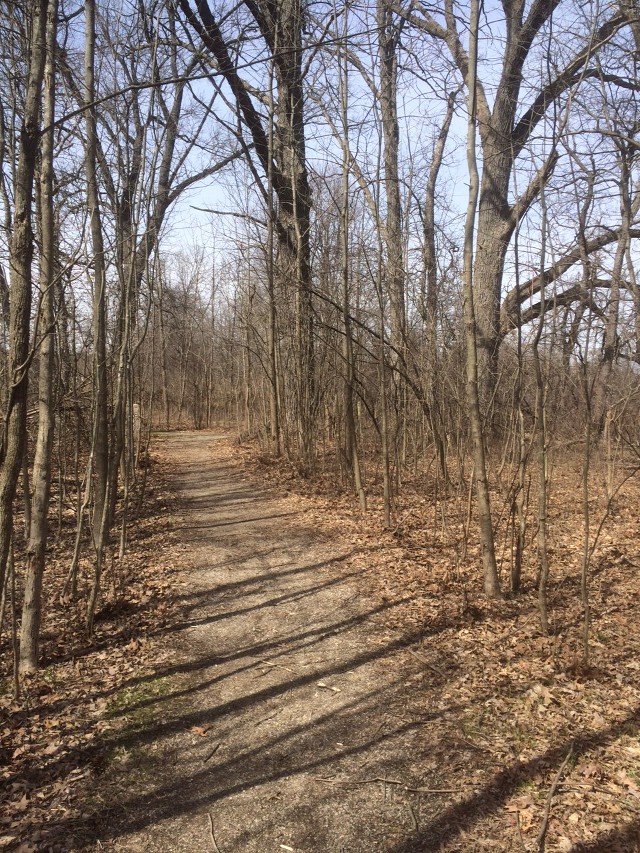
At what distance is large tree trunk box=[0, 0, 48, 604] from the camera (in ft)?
11.6

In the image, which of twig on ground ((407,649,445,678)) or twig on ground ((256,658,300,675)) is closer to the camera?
twig on ground ((407,649,445,678))

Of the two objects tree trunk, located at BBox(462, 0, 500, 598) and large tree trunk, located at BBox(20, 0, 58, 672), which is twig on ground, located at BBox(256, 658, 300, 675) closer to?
large tree trunk, located at BBox(20, 0, 58, 672)

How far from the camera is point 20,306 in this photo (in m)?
3.64

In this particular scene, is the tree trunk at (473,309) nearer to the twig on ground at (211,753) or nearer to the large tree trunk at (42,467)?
the twig on ground at (211,753)

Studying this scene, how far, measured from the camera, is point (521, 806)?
3221mm

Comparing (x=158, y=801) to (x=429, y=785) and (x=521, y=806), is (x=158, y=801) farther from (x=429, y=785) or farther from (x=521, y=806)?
(x=521, y=806)

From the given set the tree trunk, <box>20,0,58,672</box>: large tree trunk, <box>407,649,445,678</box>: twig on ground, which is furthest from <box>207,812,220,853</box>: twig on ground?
the tree trunk

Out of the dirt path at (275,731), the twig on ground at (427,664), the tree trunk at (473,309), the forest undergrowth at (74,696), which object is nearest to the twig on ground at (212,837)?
the dirt path at (275,731)

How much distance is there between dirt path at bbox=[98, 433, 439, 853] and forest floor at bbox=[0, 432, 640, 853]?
0.05 feet

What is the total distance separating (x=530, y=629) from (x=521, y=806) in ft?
7.51

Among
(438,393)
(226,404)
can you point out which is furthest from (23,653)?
(226,404)

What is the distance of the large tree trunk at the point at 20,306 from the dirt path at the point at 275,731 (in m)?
1.67

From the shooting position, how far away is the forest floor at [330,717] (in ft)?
10.3

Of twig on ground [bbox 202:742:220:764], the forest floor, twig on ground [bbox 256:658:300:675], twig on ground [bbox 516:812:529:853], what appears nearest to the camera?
twig on ground [bbox 516:812:529:853]
